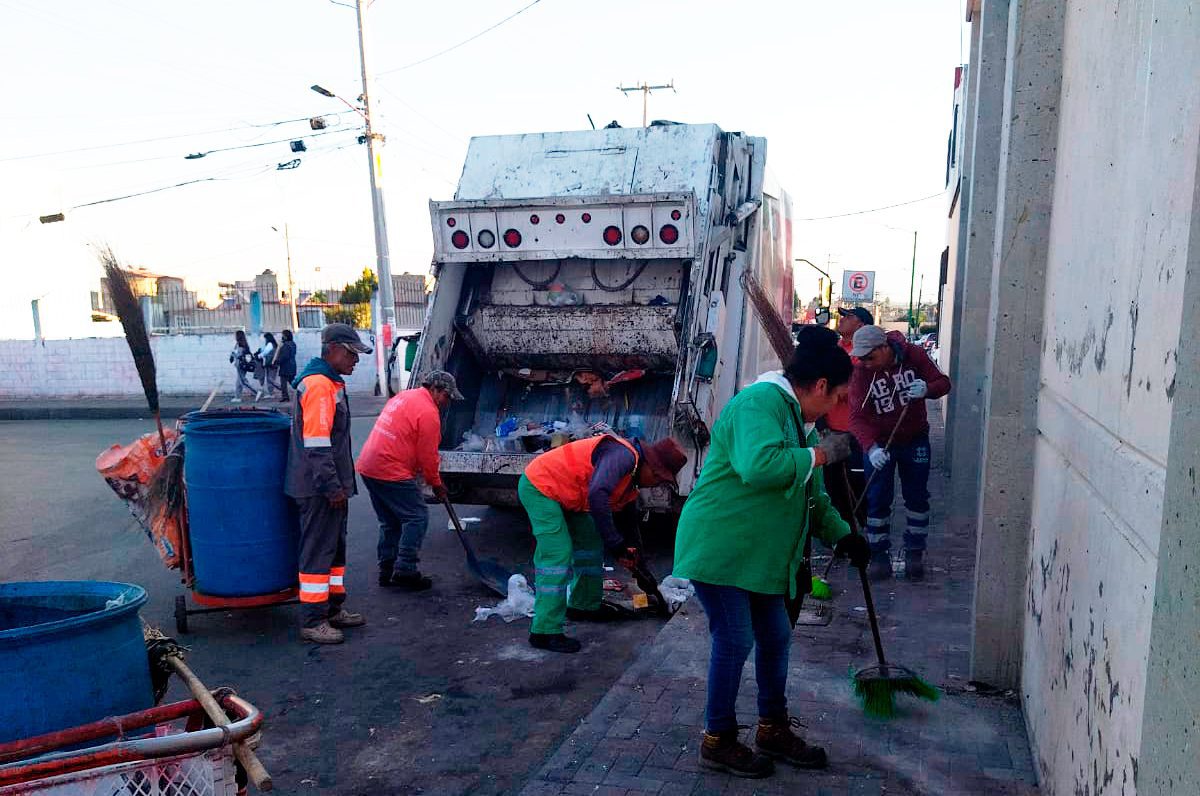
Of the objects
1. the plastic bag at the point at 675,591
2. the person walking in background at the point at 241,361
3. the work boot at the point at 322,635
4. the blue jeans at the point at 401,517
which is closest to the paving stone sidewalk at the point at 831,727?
the plastic bag at the point at 675,591

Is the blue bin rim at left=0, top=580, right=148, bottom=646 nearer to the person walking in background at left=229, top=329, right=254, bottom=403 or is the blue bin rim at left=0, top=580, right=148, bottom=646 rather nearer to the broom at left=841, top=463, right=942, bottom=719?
the broom at left=841, top=463, right=942, bottom=719

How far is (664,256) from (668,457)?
236 cm

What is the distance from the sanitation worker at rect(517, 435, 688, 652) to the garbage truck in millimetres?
1457

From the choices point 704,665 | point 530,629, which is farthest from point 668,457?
point 530,629

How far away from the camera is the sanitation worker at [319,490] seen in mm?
4676

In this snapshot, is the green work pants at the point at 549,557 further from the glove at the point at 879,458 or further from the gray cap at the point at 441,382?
the glove at the point at 879,458

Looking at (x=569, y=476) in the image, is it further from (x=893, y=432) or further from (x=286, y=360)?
(x=286, y=360)

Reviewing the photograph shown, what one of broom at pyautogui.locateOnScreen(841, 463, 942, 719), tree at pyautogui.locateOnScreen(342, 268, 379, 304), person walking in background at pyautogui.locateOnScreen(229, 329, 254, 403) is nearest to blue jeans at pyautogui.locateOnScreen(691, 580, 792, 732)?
broom at pyautogui.locateOnScreen(841, 463, 942, 719)

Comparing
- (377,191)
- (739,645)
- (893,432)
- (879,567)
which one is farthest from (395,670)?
(377,191)

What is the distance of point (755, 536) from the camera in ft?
9.99

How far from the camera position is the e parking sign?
93.4 ft

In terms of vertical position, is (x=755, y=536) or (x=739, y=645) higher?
(x=755, y=536)

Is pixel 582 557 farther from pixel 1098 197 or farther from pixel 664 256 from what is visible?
pixel 1098 197

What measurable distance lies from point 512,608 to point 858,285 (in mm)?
25150
